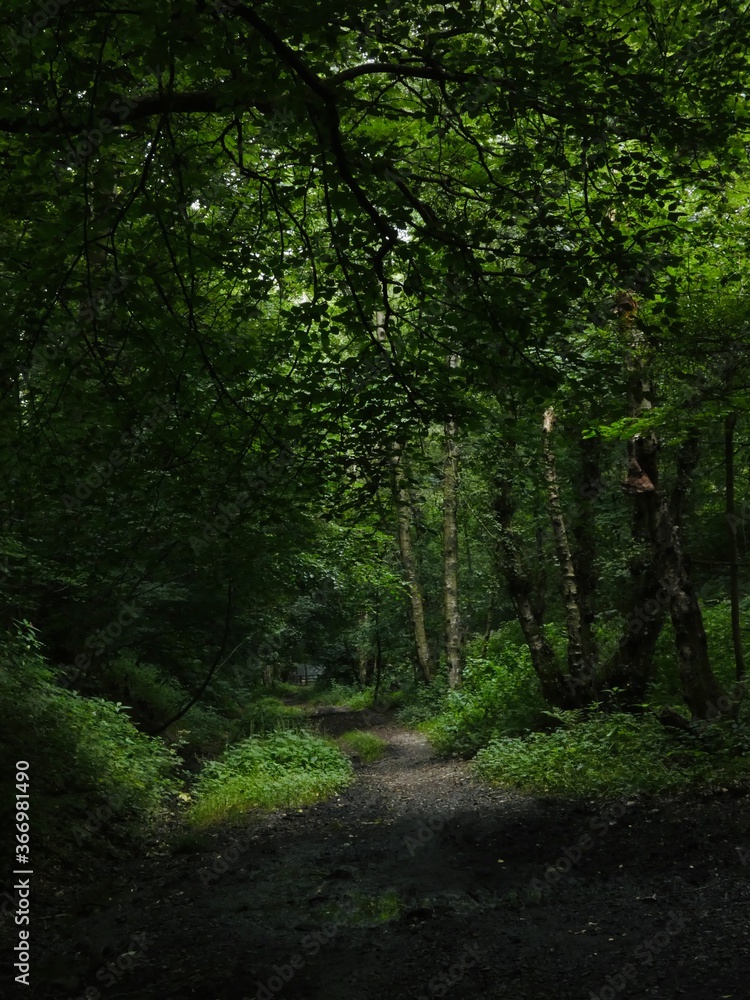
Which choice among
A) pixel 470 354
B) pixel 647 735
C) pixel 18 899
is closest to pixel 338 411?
pixel 470 354

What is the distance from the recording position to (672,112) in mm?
4867

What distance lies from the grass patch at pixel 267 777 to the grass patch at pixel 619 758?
112 inches

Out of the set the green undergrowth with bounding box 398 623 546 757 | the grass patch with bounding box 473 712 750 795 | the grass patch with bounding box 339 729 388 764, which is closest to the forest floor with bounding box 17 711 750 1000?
the grass patch with bounding box 473 712 750 795

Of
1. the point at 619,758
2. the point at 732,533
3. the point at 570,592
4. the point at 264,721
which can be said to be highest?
the point at 732,533

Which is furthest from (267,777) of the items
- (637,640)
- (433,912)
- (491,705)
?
(433,912)

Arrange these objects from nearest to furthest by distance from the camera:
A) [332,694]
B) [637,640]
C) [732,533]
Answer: [732,533], [637,640], [332,694]

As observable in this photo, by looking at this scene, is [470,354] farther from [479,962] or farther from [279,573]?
[279,573]

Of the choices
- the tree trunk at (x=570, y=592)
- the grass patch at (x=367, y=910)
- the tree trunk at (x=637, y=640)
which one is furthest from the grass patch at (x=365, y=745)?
the grass patch at (x=367, y=910)

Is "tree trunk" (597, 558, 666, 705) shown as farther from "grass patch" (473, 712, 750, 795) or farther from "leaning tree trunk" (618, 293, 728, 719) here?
"leaning tree trunk" (618, 293, 728, 719)

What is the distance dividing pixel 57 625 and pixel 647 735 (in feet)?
27.9

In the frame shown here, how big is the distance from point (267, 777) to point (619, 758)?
5.75 meters
